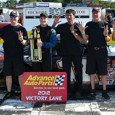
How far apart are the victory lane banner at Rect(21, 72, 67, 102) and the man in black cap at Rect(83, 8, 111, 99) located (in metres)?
0.65

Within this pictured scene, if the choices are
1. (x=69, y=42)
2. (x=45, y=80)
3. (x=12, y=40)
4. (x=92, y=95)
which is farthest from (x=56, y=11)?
(x=45, y=80)

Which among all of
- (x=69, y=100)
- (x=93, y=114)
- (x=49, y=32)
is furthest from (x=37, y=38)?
(x=93, y=114)

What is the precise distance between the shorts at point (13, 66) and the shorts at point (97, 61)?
125 centimetres

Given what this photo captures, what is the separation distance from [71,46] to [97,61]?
0.57 meters

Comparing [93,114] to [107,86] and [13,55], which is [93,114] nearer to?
[107,86]

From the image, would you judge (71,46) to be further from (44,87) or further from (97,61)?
(44,87)

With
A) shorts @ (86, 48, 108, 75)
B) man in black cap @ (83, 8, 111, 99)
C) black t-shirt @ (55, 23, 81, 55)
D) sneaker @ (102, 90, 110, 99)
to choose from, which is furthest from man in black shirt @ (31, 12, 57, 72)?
sneaker @ (102, 90, 110, 99)

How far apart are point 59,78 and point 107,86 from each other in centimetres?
115

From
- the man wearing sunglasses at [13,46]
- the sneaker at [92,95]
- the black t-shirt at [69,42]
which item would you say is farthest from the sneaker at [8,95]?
the sneaker at [92,95]

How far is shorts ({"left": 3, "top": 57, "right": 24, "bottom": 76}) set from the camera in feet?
22.0

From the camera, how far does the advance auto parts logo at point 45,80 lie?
640cm

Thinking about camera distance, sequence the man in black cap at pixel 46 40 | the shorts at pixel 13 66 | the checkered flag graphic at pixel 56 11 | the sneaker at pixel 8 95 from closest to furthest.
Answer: the man in black cap at pixel 46 40
the shorts at pixel 13 66
the sneaker at pixel 8 95
the checkered flag graphic at pixel 56 11

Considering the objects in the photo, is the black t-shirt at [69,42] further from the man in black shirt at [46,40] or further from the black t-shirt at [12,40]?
the black t-shirt at [12,40]

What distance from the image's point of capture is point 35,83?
6.43 m
